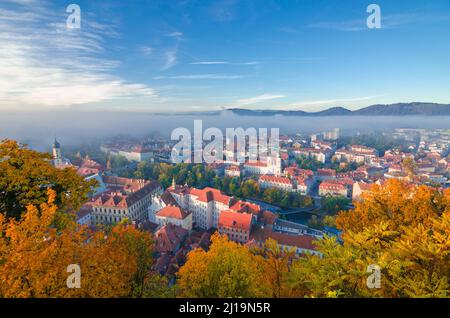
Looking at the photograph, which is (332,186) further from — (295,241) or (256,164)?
(295,241)

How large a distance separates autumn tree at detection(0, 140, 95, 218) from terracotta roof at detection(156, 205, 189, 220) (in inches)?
824

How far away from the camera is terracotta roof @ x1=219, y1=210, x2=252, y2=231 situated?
2777cm

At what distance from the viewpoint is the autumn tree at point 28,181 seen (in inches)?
324

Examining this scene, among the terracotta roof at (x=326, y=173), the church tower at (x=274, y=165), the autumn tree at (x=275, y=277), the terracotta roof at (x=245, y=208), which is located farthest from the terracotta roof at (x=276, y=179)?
the autumn tree at (x=275, y=277)

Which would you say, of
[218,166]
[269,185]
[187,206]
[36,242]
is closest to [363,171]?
[269,185]

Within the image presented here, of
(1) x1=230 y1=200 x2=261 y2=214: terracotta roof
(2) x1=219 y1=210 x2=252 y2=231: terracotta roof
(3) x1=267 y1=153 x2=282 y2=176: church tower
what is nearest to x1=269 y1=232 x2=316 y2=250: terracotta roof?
(2) x1=219 y1=210 x2=252 y2=231: terracotta roof

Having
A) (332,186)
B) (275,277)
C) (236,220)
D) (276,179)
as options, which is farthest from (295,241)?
(276,179)

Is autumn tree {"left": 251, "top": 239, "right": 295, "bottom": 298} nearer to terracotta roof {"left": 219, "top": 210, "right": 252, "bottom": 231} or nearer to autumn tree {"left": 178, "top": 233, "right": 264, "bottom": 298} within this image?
autumn tree {"left": 178, "top": 233, "right": 264, "bottom": 298}

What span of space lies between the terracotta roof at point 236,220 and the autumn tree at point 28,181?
20190mm

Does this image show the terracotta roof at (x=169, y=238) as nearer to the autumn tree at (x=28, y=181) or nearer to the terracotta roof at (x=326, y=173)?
the autumn tree at (x=28, y=181)

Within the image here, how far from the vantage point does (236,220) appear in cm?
2836
